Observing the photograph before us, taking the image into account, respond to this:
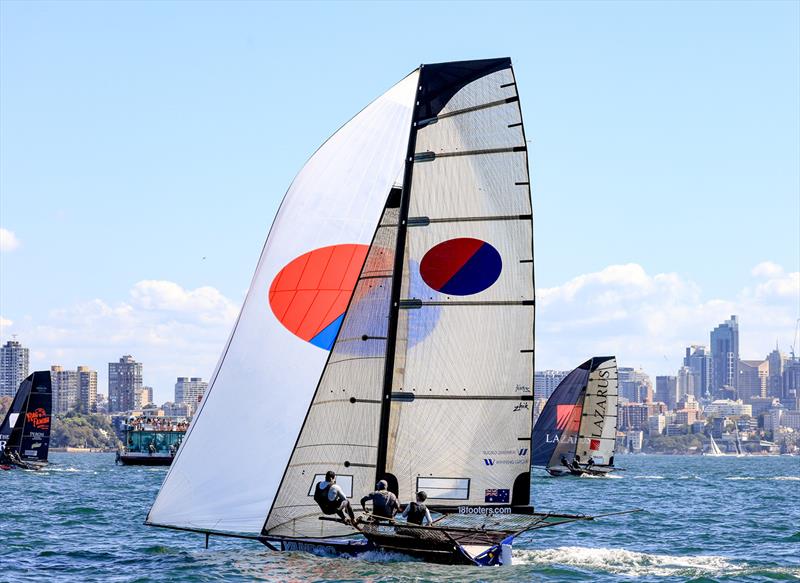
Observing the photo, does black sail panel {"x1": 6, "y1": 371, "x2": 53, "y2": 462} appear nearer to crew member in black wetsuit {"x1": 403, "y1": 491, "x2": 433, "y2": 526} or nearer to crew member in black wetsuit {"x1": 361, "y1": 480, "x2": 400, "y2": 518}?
crew member in black wetsuit {"x1": 361, "y1": 480, "x2": 400, "y2": 518}

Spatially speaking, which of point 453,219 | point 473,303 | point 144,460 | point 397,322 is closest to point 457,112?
point 453,219

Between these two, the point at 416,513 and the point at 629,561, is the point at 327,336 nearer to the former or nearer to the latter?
the point at 416,513

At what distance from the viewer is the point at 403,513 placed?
20875mm

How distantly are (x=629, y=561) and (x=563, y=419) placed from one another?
46564 mm

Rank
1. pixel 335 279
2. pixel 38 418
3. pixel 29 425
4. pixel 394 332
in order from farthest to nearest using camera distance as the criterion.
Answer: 1. pixel 29 425
2. pixel 38 418
3. pixel 335 279
4. pixel 394 332

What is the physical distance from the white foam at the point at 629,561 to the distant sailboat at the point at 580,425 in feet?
141

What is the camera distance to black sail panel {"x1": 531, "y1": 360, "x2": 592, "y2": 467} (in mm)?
69125

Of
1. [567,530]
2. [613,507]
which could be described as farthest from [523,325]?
[613,507]

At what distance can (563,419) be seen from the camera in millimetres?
70188

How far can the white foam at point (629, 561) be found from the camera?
22547 mm

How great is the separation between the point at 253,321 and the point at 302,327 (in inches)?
31.7

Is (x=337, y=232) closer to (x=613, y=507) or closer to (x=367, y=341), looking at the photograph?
(x=367, y=341)

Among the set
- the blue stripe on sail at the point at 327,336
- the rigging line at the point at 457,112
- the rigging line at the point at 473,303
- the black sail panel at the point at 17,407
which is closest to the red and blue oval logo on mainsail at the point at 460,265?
the rigging line at the point at 473,303

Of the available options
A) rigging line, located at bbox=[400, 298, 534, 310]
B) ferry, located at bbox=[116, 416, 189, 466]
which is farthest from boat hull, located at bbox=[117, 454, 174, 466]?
rigging line, located at bbox=[400, 298, 534, 310]
